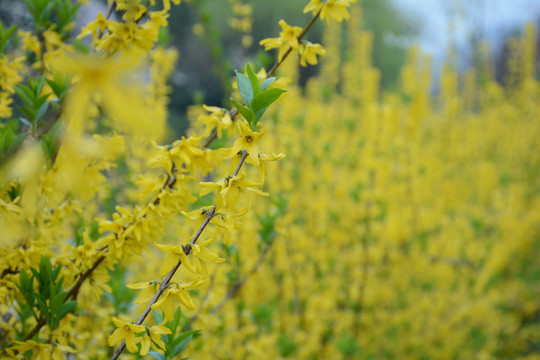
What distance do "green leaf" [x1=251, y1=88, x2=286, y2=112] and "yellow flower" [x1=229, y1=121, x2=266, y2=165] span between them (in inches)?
1.9

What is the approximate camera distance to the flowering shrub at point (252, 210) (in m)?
0.76

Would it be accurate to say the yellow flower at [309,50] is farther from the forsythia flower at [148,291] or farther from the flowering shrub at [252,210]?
the forsythia flower at [148,291]

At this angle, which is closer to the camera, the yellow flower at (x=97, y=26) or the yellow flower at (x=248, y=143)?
the yellow flower at (x=248, y=143)

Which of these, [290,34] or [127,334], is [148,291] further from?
[290,34]

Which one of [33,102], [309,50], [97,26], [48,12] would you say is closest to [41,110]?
[33,102]

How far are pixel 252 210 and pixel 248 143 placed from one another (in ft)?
6.04

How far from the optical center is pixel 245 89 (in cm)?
77

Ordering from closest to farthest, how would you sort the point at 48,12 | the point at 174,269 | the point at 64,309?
the point at 174,269, the point at 64,309, the point at 48,12

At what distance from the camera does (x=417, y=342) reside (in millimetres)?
2898

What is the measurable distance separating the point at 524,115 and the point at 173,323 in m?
5.85

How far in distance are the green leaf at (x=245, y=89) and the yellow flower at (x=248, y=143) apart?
2.1 inches

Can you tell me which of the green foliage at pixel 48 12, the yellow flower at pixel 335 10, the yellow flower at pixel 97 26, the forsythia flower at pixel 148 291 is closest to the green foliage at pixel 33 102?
the yellow flower at pixel 97 26

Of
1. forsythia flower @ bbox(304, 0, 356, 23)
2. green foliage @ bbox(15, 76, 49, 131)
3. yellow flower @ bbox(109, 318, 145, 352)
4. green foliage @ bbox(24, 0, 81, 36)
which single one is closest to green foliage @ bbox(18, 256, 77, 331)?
yellow flower @ bbox(109, 318, 145, 352)

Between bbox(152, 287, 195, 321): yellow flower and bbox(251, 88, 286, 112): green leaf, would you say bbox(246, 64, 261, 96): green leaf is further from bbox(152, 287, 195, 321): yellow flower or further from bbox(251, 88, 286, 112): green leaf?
bbox(152, 287, 195, 321): yellow flower
